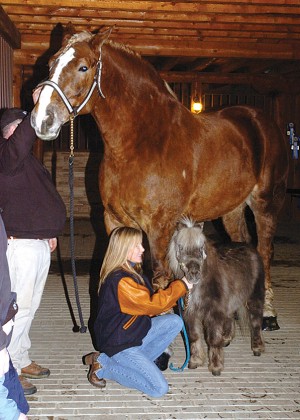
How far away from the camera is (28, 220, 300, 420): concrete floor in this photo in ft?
9.12

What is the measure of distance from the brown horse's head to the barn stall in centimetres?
163

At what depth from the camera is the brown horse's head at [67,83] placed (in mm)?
2967

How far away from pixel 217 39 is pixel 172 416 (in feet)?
19.7

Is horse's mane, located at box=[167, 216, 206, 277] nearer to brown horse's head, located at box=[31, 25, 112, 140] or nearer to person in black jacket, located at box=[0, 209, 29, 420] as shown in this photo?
brown horse's head, located at box=[31, 25, 112, 140]

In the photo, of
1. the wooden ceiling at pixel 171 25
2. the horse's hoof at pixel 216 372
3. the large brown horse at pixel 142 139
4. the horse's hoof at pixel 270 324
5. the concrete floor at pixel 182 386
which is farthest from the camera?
the wooden ceiling at pixel 171 25

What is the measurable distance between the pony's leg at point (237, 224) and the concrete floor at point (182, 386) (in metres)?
0.85

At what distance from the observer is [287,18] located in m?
6.33

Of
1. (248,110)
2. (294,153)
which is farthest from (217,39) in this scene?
(294,153)

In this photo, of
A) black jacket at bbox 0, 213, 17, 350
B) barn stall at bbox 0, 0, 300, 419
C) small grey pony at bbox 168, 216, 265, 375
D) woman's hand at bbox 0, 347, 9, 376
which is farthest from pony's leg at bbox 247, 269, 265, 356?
woman's hand at bbox 0, 347, 9, 376

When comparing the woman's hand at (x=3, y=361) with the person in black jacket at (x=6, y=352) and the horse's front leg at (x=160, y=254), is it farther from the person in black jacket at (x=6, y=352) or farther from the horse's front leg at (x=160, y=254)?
the horse's front leg at (x=160, y=254)

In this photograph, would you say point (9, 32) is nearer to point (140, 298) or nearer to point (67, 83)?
point (67, 83)

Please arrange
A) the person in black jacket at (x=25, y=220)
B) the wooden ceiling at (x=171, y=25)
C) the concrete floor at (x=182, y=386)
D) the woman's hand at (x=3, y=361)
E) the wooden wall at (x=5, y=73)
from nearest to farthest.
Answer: the woman's hand at (x=3, y=361) < the concrete floor at (x=182, y=386) < the person in black jacket at (x=25, y=220) < the wooden ceiling at (x=171, y=25) < the wooden wall at (x=5, y=73)

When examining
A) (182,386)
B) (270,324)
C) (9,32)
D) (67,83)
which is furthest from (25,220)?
(9,32)

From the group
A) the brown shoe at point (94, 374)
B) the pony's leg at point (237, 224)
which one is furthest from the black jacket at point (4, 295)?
the pony's leg at point (237, 224)
